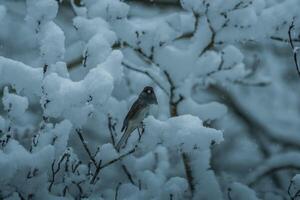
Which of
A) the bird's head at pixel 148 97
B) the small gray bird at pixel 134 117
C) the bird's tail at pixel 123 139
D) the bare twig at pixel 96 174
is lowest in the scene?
the bare twig at pixel 96 174

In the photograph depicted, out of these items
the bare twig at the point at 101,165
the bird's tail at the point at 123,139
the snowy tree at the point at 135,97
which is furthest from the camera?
the bird's tail at the point at 123,139

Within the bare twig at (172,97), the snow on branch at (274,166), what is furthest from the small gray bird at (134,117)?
the snow on branch at (274,166)

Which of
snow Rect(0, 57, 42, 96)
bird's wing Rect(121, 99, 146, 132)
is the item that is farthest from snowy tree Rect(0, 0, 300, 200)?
bird's wing Rect(121, 99, 146, 132)

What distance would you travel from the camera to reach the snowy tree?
4.02 m

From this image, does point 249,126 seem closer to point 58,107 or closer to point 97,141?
point 97,141

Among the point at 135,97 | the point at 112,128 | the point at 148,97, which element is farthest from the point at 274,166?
the point at 112,128

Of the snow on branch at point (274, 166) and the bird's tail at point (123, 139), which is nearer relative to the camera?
the bird's tail at point (123, 139)

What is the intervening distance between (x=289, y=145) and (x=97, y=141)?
266 cm

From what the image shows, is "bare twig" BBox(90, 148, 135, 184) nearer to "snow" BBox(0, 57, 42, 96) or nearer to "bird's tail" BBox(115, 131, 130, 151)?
"bird's tail" BBox(115, 131, 130, 151)

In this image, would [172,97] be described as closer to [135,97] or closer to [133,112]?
[135,97]

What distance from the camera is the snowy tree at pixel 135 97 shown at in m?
4.02

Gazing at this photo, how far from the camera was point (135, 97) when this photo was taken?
216 inches

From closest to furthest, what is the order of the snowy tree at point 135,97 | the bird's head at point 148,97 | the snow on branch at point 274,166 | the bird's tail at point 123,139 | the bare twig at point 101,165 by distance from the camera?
the snowy tree at point 135,97, the bare twig at point 101,165, the bird's tail at point 123,139, the bird's head at point 148,97, the snow on branch at point 274,166

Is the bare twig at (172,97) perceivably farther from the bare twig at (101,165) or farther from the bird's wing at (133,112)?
the bare twig at (101,165)
